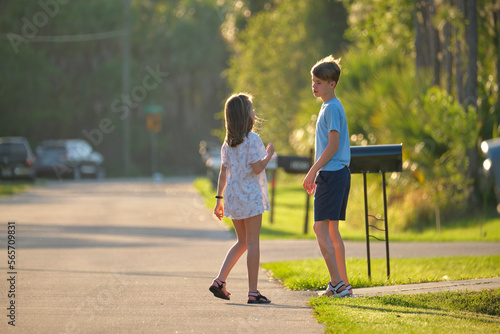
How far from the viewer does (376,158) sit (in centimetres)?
817

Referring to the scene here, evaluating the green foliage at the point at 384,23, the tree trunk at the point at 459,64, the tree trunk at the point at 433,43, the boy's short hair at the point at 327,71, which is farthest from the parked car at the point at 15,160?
the boy's short hair at the point at 327,71

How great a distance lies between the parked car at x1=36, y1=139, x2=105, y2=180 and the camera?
38.7 meters

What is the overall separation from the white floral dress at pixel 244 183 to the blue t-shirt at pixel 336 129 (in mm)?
490

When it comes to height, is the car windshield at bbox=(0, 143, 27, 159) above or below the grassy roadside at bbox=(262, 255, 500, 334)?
above

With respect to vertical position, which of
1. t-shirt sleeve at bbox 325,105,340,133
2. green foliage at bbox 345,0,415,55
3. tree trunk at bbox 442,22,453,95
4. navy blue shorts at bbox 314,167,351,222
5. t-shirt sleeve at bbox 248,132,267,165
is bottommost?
navy blue shorts at bbox 314,167,351,222

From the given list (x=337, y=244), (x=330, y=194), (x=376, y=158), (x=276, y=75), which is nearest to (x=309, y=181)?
(x=330, y=194)

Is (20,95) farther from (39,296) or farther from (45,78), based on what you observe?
(39,296)

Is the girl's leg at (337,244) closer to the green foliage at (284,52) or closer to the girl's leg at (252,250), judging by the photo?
the girl's leg at (252,250)

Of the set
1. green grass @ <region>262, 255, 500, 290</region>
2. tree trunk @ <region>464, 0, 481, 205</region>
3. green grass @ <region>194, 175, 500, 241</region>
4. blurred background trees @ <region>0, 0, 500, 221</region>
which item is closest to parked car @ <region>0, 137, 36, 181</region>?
blurred background trees @ <region>0, 0, 500, 221</region>

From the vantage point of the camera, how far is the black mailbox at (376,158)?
8.12 m

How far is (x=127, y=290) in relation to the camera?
8219 millimetres

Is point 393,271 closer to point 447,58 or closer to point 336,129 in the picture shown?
point 336,129

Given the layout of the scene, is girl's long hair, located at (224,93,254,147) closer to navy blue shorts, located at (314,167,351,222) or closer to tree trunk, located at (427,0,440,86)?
navy blue shorts, located at (314,167,351,222)

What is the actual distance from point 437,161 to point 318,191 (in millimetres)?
9691
